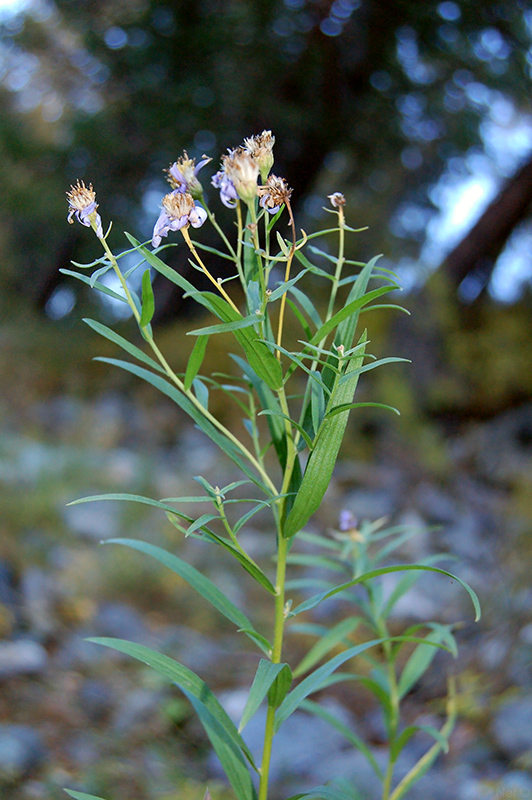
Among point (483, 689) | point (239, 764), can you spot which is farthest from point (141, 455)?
point (239, 764)

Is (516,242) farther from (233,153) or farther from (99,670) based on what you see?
(233,153)

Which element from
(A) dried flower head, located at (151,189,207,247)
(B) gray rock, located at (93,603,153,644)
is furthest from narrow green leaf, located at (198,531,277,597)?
(B) gray rock, located at (93,603,153,644)

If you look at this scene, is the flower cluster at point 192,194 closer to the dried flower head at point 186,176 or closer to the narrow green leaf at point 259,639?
the dried flower head at point 186,176

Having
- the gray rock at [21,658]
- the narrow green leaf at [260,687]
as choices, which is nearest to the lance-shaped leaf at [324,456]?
the narrow green leaf at [260,687]

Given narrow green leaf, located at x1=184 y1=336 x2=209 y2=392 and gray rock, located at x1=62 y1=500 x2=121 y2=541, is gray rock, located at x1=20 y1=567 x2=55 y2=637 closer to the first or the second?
gray rock, located at x1=62 y1=500 x2=121 y2=541

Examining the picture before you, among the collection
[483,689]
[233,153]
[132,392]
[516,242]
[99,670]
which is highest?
[233,153]

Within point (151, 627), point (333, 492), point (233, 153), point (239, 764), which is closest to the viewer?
point (233, 153)

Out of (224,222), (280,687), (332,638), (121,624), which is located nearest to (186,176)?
(280,687)
